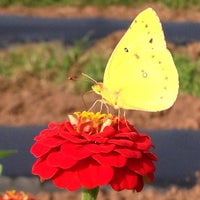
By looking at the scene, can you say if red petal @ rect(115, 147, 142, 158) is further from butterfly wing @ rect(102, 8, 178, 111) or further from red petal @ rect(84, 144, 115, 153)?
butterfly wing @ rect(102, 8, 178, 111)

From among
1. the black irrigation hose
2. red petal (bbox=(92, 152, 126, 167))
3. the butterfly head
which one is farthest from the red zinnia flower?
the black irrigation hose

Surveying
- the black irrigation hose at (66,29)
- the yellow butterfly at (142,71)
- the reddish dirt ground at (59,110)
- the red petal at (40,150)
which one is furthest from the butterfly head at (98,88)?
the black irrigation hose at (66,29)

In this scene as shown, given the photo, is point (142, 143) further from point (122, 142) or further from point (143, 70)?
point (143, 70)

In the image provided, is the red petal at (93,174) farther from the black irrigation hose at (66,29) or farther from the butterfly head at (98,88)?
the black irrigation hose at (66,29)

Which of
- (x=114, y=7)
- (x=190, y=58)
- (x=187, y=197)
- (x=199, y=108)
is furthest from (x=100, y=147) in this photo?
(x=114, y=7)

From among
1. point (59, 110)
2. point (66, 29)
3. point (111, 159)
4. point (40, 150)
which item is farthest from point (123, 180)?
point (66, 29)
